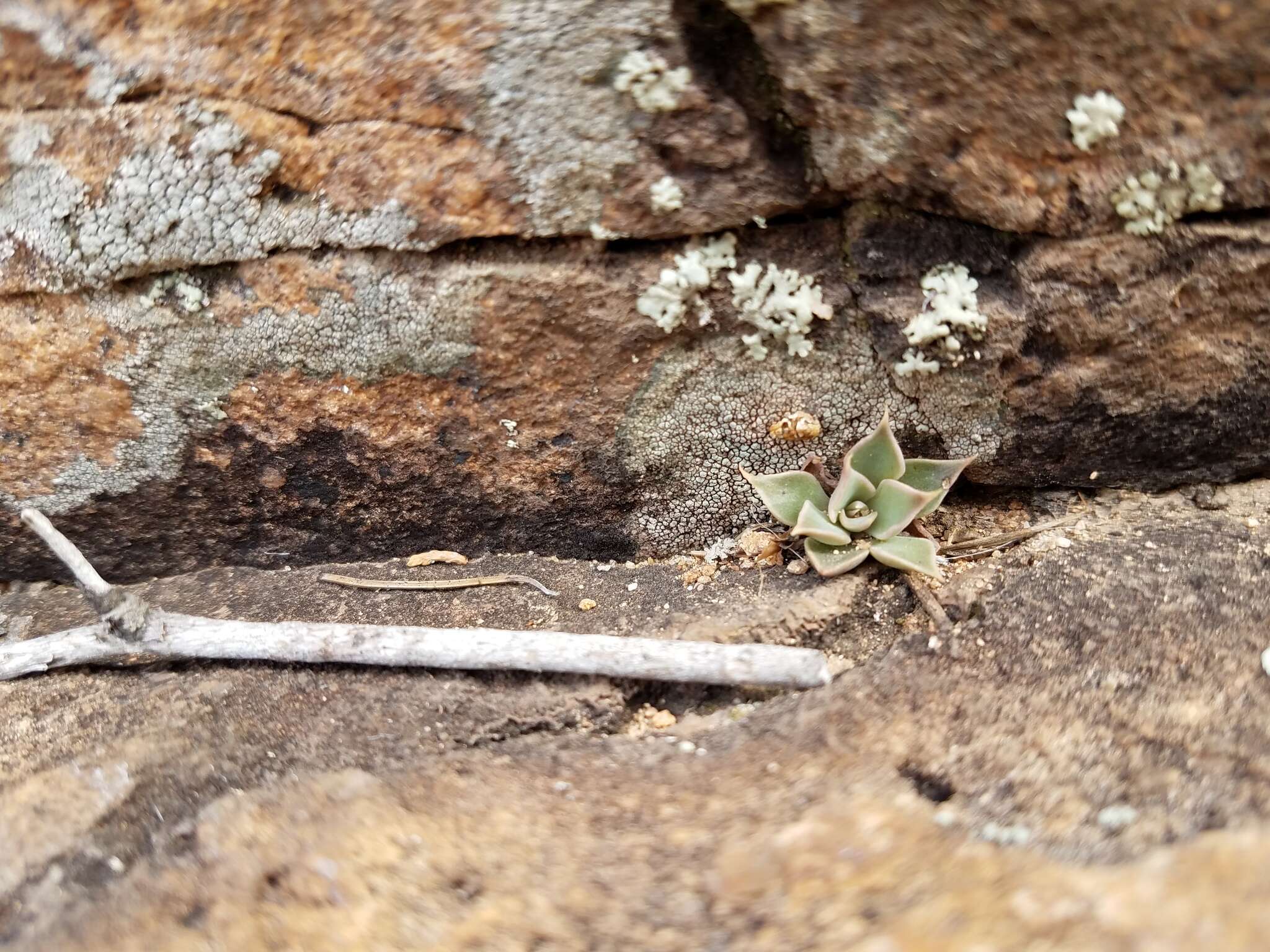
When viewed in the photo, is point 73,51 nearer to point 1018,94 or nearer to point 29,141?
point 29,141

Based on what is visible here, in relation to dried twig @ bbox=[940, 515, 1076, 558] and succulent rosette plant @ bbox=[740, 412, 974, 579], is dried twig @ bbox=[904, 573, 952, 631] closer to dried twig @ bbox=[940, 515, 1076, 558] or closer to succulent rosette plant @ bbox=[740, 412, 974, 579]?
succulent rosette plant @ bbox=[740, 412, 974, 579]

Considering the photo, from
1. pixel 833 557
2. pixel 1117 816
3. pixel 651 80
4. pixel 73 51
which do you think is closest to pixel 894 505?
pixel 833 557

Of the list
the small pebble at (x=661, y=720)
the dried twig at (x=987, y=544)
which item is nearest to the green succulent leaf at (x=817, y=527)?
the dried twig at (x=987, y=544)

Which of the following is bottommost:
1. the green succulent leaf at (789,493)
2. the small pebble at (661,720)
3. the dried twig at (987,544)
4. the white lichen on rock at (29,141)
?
the dried twig at (987,544)

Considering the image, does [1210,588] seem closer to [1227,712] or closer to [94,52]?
[1227,712]

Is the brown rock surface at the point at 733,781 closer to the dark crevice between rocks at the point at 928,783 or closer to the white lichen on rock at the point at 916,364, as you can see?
the dark crevice between rocks at the point at 928,783

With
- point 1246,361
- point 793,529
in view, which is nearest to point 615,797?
point 793,529

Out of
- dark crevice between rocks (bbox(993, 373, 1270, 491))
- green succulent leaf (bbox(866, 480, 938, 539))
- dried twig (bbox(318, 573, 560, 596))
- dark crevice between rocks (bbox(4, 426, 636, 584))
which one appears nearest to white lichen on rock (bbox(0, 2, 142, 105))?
dark crevice between rocks (bbox(4, 426, 636, 584))
